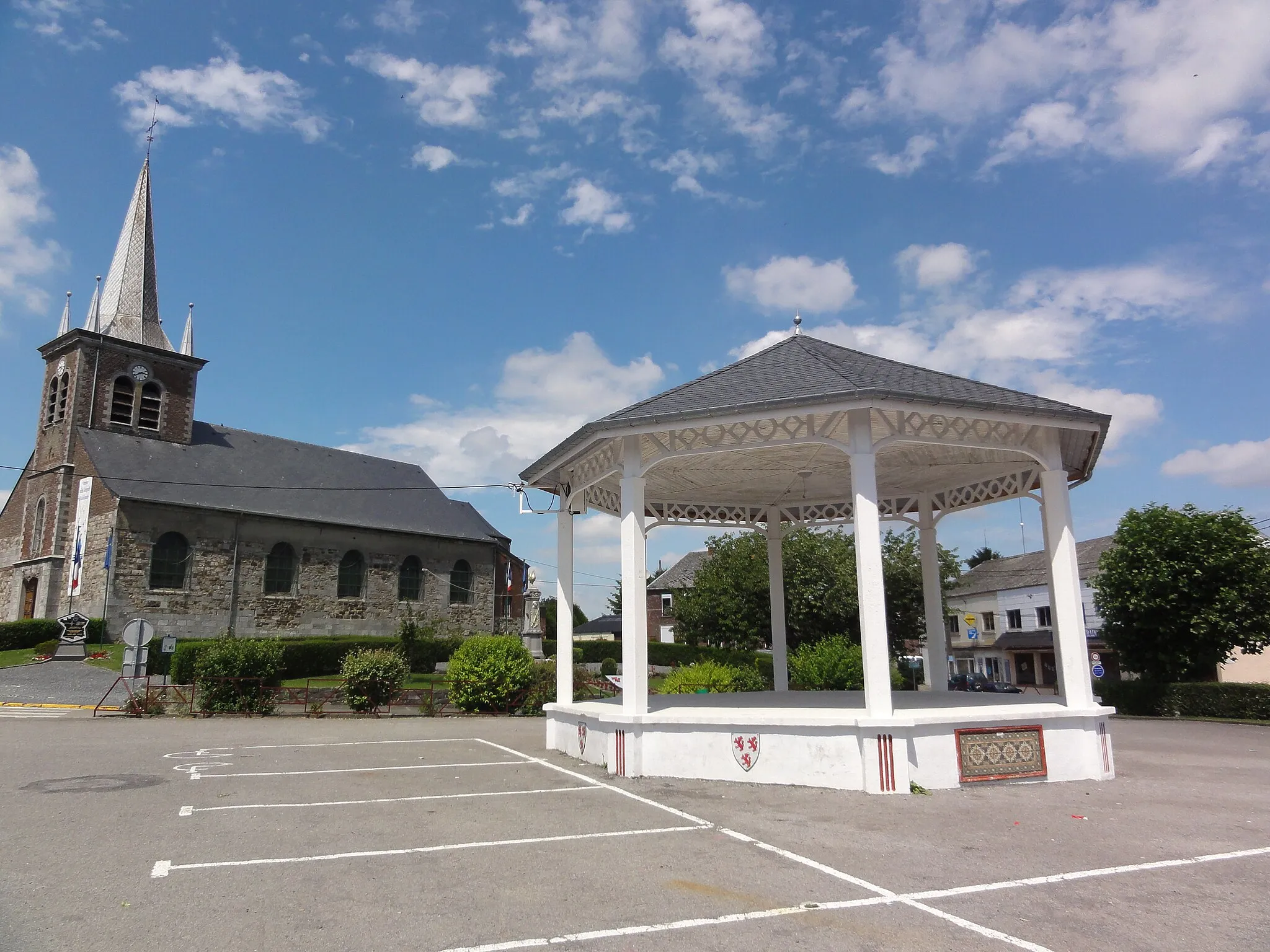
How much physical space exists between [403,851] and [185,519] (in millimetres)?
34559

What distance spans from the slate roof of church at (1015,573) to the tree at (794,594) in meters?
8.87

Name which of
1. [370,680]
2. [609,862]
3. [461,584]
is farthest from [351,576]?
[609,862]

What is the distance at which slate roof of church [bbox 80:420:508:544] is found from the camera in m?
36.8

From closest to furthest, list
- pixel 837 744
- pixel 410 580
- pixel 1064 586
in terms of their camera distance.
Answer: pixel 837 744
pixel 1064 586
pixel 410 580

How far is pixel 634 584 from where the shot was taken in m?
10.9

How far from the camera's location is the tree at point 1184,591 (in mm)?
23781

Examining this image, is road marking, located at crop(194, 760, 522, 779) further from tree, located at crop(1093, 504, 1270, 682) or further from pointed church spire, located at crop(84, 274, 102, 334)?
pointed church spire, located at crop(84, 274, 102, 334)

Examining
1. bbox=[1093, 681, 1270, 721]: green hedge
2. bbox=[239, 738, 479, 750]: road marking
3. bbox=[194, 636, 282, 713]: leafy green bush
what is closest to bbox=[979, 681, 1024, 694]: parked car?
bbox=[1093, 681, 1270, 721]: green hedge

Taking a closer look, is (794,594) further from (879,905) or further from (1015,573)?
(879,905)

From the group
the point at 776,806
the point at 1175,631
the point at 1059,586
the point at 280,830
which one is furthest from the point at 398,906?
the point at 1175,631

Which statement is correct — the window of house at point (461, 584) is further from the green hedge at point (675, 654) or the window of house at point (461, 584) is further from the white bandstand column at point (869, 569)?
the white bandstand column at point (869, 569)

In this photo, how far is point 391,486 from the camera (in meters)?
47.8

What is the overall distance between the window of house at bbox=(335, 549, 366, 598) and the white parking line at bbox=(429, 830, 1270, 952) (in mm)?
A: 38814

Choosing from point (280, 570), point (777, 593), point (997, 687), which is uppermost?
point (280, 570)
